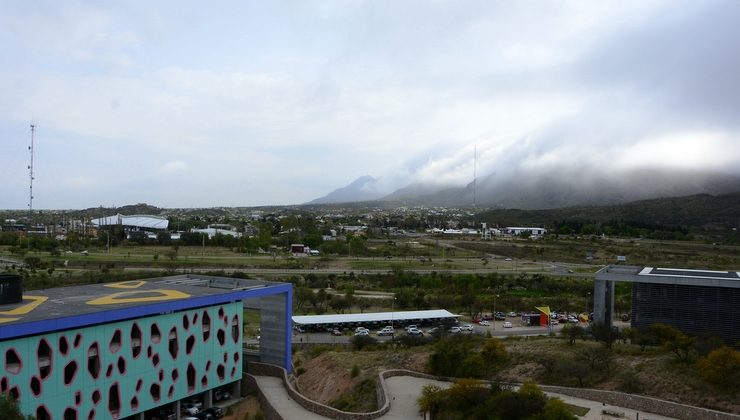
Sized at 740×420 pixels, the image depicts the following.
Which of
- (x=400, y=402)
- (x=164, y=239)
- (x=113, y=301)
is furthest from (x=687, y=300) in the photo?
(x=164, y=239)

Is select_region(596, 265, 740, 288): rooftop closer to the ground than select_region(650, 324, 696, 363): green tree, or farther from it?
Answer: farther from it

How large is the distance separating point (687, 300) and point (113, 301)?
86.1 ft

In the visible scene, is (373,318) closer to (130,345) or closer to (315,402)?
(315,402)

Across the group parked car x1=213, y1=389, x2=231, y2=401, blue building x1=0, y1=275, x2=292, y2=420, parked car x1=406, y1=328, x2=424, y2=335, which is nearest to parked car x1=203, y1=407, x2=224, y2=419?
blue building x1=0, y1=275, x2=292, y2=420

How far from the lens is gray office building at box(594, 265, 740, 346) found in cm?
2781

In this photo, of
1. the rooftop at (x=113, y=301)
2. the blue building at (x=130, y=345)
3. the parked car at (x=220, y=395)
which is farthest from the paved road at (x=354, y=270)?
the parked car at (x=220, y=395)

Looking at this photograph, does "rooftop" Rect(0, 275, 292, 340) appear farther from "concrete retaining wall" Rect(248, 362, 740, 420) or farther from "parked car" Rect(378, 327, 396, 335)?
"parked car" Rect(378, 327, 396, 335)

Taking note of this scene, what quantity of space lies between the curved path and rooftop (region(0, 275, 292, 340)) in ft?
14.4

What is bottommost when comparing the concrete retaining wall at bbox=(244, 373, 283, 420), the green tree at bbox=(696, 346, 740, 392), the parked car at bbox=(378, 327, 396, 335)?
the concrete retaining wall at bbox=(244, 373, 283, 420)

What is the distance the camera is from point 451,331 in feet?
119

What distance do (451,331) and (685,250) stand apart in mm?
59456

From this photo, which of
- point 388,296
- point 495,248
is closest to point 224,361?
point 388,296

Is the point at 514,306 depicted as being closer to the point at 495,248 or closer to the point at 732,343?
the point at 732,343

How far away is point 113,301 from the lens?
74.0 feet
